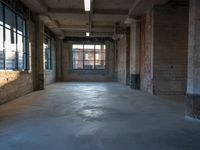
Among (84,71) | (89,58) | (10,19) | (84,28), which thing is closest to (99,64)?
(89,58)

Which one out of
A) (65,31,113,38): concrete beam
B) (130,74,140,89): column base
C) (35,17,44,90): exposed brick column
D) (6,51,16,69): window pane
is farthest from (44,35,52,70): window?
(6,51,16,69): window pane

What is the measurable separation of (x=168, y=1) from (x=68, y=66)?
37.8 ft

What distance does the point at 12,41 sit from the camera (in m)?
8.15

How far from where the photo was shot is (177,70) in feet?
30.8

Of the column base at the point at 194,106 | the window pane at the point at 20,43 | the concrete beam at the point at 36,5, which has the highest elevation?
the concrete beam at the point at 36,5

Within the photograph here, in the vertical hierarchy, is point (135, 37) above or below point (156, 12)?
below

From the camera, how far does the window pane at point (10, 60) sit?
25.2ft

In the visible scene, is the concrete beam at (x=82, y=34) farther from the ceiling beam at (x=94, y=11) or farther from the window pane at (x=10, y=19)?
the window pane at (x=10, y=19)

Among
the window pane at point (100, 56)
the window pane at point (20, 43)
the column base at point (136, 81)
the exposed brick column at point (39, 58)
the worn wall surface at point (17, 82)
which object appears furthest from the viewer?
the window pane at point (100, 56)

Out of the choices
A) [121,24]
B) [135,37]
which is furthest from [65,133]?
[121,24]

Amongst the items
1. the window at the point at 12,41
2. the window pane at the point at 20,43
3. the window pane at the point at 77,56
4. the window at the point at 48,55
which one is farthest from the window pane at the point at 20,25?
the window pane at the point at 77,56

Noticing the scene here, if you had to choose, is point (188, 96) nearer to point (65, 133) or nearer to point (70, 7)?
point (65, 133)

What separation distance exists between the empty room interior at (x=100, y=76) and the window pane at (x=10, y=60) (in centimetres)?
4

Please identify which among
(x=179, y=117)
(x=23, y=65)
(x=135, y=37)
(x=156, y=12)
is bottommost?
(x=179, y=117)
